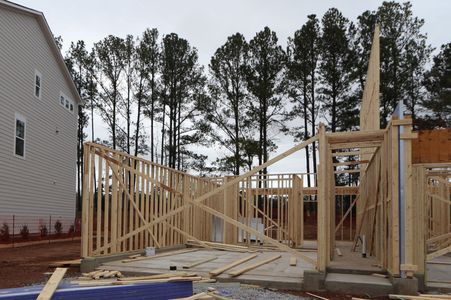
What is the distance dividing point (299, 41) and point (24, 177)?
1755cm

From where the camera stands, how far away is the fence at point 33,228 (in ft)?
49.3

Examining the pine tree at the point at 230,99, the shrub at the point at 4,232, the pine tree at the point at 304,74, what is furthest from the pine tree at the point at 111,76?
the shrub at the point at 4,232

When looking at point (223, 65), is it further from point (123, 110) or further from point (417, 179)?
point (417, 179)

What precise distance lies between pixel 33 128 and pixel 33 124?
0.53 feet

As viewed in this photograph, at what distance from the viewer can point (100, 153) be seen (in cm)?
896

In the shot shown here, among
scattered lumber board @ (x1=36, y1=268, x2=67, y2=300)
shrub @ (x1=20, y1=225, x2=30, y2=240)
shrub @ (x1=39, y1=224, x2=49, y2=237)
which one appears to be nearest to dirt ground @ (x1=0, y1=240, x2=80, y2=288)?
scattered lumber board @ (x1=36, y1=268, x2=67, y2=300)

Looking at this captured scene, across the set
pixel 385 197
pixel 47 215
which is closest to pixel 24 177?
pixel 47 215

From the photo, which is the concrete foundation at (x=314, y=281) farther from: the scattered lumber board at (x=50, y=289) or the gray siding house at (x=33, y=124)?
the gray siding house at (x=33, y=124)

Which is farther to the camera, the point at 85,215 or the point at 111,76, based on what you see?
the point at 111,76

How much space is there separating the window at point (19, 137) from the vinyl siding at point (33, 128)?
0.23 metres

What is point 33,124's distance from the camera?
17.9 metres

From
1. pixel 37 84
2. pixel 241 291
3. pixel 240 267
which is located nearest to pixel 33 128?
pixel 37 84

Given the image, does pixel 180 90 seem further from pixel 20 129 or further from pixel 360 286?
pixel 360 286

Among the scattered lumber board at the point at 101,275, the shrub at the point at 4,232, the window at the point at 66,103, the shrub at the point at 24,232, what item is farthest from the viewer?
the window at the point at 66,103
